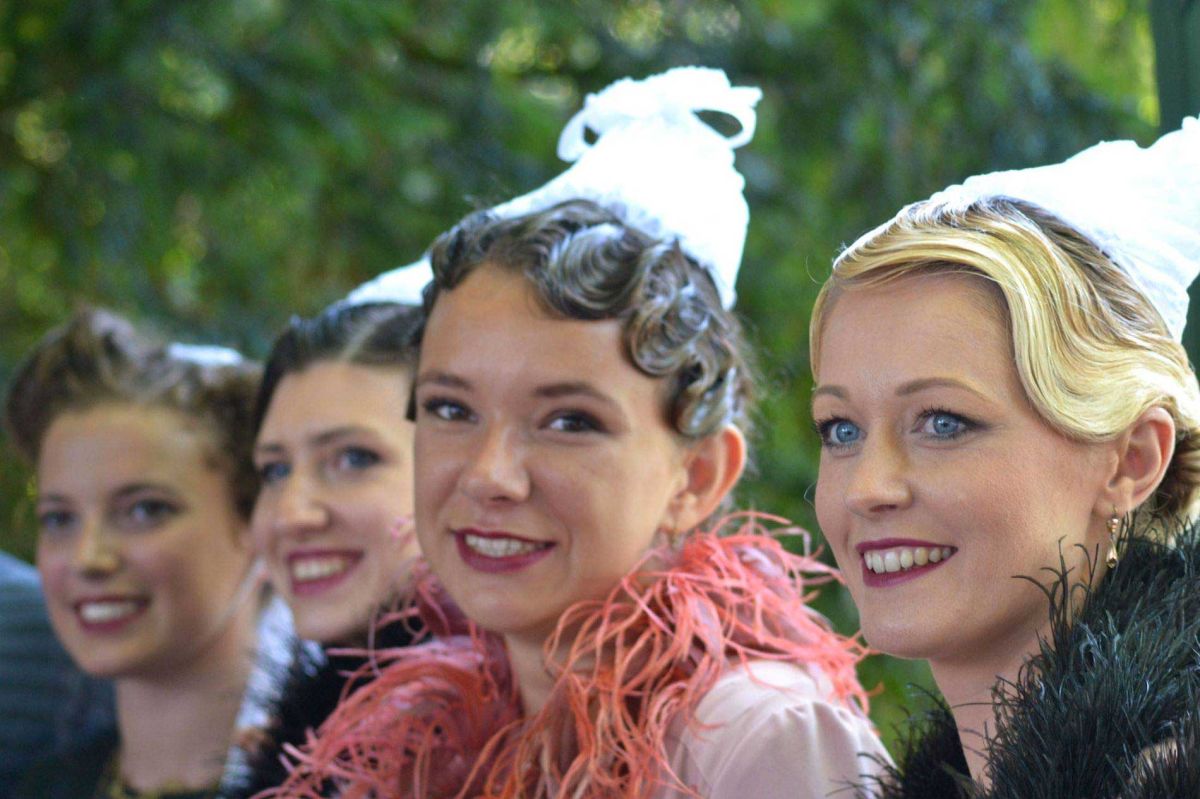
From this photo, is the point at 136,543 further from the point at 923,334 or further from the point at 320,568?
the point at 923,334

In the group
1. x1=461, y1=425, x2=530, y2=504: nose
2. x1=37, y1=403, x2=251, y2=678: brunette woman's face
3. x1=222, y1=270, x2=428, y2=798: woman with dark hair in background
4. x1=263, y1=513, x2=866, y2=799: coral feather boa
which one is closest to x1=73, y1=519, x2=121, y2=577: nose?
x1=37, y1=403, x2=251, y2=678: brunette woman's face

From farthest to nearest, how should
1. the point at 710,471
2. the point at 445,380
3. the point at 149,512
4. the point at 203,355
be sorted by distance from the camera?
the point at 203,355 → the point at 149,512 → the point at 710,471 → the point at 445,380

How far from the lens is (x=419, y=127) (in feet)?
11.7

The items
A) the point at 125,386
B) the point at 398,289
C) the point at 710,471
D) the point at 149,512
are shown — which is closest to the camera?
the point at 710,471

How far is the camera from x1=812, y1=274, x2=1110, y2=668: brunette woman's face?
4.68ft

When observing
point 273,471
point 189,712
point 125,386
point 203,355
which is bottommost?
point 189,712

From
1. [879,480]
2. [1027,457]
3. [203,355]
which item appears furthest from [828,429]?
[203,355]

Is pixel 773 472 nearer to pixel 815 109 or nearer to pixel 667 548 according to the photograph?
pixel 815 109

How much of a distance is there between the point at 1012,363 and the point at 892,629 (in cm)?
28

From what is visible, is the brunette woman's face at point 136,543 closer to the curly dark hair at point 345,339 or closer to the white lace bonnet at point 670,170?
the curly dark hair at point 345,339

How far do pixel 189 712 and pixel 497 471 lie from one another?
1.32 meters

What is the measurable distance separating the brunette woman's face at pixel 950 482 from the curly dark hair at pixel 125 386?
1.78 meters

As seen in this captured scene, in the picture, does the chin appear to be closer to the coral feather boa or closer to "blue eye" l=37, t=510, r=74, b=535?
the coral feather boa

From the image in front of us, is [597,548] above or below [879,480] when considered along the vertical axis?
above
